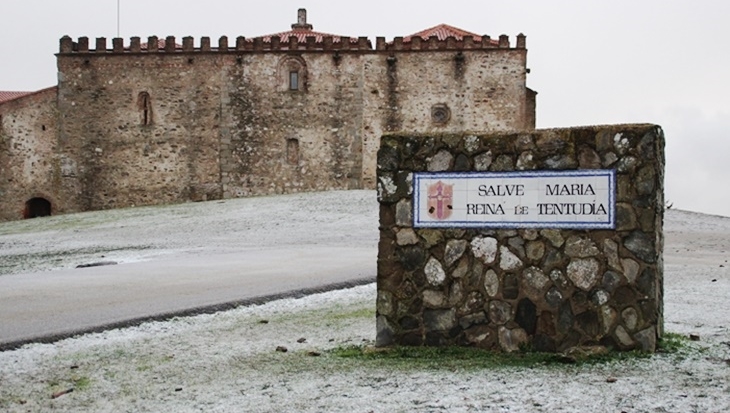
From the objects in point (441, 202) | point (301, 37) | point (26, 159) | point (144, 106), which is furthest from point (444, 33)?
point (441, 202)

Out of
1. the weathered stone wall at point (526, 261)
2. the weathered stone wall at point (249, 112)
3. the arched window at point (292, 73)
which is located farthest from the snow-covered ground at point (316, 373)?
the arched window at point (292, 73)

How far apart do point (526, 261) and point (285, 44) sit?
32.4 m

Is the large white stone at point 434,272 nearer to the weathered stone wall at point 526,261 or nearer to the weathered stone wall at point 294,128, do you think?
the weathered stone wall at point 526,261

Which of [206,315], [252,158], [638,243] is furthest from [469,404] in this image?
[252,158]

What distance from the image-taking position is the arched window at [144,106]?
38406 millimetres

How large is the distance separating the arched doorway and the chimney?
14743 mm

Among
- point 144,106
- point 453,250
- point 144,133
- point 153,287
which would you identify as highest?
point 144,106

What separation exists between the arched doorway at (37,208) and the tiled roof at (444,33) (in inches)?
663

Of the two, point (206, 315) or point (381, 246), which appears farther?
point (206, 315)

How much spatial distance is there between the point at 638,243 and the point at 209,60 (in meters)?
33.2

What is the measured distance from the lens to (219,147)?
38188mm

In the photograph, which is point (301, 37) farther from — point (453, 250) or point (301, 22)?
point (453, 250)

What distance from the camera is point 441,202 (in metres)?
7.48

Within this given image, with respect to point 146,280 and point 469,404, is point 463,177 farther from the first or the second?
point 146,280
